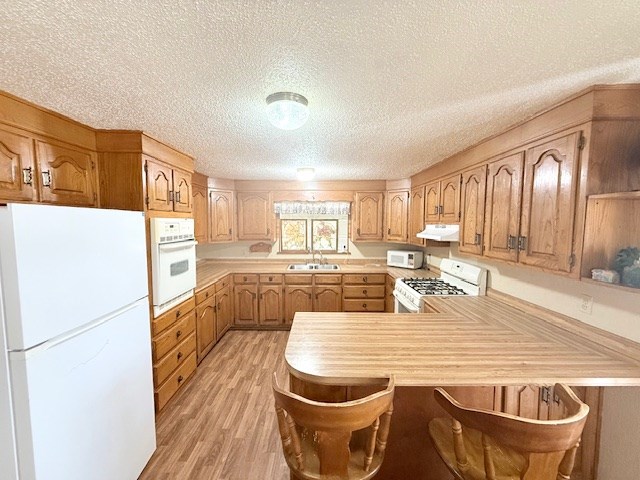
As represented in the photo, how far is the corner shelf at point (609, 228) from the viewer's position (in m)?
1.37

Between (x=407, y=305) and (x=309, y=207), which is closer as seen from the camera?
(x=407, y=305)

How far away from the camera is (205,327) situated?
311 centimetres

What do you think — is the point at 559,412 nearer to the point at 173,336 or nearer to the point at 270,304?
the point at 173,336

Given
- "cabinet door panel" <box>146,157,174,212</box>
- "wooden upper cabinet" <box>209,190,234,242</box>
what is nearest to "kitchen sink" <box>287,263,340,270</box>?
"wooden upper cabinet" <box>209,190,234,242</box>

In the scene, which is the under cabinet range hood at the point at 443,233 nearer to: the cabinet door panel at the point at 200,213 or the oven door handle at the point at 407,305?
the oven door handle at the point at 407,305

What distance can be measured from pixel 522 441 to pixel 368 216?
11.4ft

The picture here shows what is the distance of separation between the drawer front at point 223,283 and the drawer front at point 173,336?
71cm

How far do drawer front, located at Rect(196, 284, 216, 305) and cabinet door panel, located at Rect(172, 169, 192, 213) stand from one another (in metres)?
0.91

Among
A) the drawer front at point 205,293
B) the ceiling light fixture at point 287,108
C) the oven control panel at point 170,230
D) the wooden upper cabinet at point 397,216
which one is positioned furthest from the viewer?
the wooden upper cabinet at point 397,216

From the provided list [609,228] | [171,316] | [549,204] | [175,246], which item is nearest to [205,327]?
[171,316]

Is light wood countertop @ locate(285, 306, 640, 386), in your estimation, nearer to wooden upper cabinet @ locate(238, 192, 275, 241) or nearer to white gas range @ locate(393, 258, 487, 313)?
white gas range @ locate(393, 258, 487, 313)

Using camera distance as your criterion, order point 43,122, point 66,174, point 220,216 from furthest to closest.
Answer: point 220,216 → point 66,174 → point 43,122

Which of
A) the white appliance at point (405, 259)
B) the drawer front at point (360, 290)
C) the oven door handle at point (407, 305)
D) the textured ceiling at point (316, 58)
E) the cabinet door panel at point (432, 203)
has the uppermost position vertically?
the textured ceiling at point (316, 58)

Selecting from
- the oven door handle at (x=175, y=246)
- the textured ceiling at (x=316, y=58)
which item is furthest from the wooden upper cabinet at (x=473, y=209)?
the oven door handle at (x=175, y=246)
